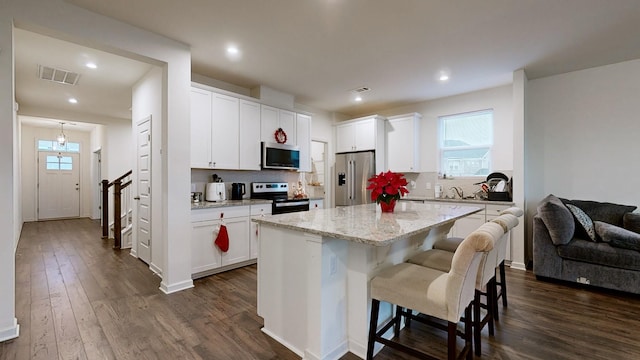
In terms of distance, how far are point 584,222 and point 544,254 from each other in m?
0.57

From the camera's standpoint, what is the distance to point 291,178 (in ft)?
17.6

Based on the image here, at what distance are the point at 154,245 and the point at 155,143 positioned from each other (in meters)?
1.30

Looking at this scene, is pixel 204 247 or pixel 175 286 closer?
pixel 175 286

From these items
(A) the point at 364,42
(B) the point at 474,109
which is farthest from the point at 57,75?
(B) the point at 474,109

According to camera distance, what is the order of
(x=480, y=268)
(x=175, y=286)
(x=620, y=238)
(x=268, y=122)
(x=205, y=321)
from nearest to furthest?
(x=480, y=268), (x=205, y=321), (x=620, y=238), (x=175, y=286), (x=268, y=122)

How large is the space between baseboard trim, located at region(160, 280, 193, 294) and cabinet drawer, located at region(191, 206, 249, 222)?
27.3 inches

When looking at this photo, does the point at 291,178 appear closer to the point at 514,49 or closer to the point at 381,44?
the point at 381,44

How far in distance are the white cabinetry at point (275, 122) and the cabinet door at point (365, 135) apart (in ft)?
4.64

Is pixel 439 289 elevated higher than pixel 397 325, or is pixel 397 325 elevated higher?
pixel 439 289

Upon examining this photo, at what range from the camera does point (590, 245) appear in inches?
122

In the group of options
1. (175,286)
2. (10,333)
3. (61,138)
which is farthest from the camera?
(61,138)

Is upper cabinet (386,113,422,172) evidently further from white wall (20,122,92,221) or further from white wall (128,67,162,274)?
white wall (20,122,92,221)

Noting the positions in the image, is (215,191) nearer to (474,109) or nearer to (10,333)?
(10,333)

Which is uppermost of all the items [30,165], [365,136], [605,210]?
[365,136]
